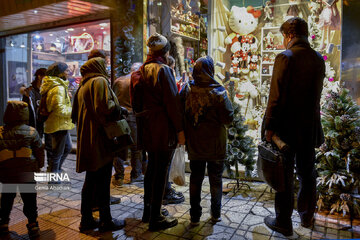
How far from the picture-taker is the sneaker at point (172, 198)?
4.29 meters

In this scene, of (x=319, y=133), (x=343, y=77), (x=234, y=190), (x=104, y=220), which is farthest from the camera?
(x=343, y=77)

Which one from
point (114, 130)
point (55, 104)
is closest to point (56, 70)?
point (55, 104)

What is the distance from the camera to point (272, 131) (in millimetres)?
3148

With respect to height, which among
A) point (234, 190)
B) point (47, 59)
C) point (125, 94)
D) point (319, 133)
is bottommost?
point (234, 190)

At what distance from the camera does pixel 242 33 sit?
7.62 metres

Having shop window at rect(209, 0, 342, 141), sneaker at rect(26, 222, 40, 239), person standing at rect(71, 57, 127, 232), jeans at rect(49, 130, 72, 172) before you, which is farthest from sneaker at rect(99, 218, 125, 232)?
shop window at rect(209, 0, 342, 141)

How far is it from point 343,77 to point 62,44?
777 cm

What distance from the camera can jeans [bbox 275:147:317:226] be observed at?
3180 mm

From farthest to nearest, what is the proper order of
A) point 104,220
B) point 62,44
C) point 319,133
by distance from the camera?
point 62,44 → point 104,220 → point 319,133

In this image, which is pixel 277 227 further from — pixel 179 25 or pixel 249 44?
pixel 249 44

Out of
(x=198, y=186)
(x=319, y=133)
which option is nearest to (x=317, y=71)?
(x=319, y=133)

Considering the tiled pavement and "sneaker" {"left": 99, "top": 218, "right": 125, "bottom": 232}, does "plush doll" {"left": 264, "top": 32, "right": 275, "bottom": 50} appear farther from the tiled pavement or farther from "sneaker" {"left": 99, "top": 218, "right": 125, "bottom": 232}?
"sneaker" {"left": 99, "top": 218, "right": 125, "bottom": 232}

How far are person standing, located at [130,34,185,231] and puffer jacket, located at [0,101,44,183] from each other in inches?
49.0

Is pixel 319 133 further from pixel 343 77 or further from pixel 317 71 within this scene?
pixel 343 77
